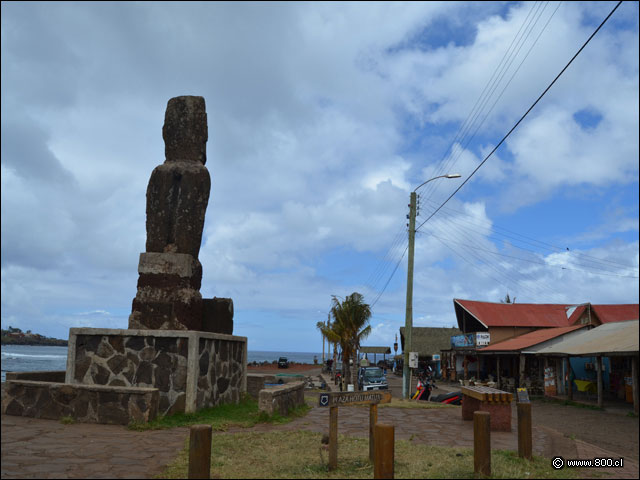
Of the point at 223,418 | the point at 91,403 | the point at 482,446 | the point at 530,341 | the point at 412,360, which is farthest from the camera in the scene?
the point at 530,341

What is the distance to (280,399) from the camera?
38.3 feet

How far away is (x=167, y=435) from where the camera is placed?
862 centimetres

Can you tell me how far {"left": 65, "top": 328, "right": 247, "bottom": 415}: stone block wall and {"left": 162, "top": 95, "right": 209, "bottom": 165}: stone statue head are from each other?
413 cm

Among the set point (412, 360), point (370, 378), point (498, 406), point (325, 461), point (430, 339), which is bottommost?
point (370, 378)

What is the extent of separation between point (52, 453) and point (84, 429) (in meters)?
2.11

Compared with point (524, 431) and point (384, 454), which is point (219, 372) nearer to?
point (524, 431)

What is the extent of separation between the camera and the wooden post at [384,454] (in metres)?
5.66

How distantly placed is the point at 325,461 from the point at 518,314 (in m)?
30.9

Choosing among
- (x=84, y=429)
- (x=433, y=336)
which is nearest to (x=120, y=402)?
(x=84, y=429)

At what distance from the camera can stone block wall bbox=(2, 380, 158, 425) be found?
30.2ft

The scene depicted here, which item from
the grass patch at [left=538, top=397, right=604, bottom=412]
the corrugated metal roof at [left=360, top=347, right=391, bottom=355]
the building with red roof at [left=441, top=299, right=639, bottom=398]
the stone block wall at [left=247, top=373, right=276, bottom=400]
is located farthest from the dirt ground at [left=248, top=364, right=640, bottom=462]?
the corrugated metal roof at [left=360, top=347, right=391, bottom=355]

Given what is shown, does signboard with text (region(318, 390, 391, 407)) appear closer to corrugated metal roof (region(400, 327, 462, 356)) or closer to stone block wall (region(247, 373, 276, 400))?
stone block wall (region(247, 373, 276, 400))

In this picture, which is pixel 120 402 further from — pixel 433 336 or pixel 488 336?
pixel 433 336

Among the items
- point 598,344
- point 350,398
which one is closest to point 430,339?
point 598,344
